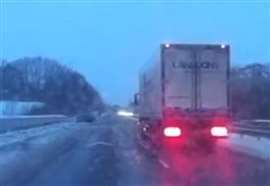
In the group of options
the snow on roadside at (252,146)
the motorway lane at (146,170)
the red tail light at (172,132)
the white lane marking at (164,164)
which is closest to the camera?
the motorway lane at (146,170)

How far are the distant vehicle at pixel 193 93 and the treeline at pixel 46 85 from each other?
6610 cm

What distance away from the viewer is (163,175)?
20.8 m

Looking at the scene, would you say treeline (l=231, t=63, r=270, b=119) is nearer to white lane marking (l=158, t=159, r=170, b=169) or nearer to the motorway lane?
the motorway lane

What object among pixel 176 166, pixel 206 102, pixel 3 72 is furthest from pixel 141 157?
pixel 3 72

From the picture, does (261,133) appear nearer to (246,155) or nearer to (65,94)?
(246,155)

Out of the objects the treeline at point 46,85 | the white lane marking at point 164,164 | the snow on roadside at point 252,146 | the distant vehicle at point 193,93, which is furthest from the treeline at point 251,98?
the white lane marking at point 164,164

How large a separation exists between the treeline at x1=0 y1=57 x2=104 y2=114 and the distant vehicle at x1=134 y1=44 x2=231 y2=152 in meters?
66.1

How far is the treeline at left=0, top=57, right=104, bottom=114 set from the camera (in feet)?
384

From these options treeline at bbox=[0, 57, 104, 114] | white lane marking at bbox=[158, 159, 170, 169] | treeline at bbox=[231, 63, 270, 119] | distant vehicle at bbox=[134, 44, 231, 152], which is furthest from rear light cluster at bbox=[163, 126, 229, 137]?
treeline at bbox=[0, 57, 104, 114]

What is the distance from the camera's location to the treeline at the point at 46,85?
117000 mm

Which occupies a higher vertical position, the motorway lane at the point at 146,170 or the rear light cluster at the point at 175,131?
the rear light cluster at the point at 175,131

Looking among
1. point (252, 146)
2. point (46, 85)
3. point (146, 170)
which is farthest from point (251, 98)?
point (146, 170)

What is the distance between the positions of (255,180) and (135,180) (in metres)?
2.98

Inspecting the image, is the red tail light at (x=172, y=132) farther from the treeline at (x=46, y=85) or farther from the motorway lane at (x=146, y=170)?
the treeline at (x=46, y=85)
